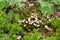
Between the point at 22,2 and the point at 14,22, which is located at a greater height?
the point at 22,2

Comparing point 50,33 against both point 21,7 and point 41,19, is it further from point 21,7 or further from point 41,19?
point 21,7

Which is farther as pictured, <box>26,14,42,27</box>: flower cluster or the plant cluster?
<box>26,14,42,27</box>: flower cluster

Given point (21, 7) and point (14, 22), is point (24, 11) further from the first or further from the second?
point (14, 22)

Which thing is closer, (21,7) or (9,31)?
(9,31)

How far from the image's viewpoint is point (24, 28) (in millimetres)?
4020

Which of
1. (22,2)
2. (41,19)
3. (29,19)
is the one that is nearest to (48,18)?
(41,19)

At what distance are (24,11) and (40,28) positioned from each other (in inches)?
21.6

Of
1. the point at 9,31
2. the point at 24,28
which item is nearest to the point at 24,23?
the point at 24,28

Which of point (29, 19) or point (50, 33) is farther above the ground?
point (29, 19)

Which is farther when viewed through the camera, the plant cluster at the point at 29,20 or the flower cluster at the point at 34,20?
the flower cluster at the point at 34,20

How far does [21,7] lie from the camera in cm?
430

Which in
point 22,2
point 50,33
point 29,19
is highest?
point 22,2

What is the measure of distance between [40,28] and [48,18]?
0.32 m

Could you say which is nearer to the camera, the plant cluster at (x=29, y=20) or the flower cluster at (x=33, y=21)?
the plant cluster at (x=29, y=20)
